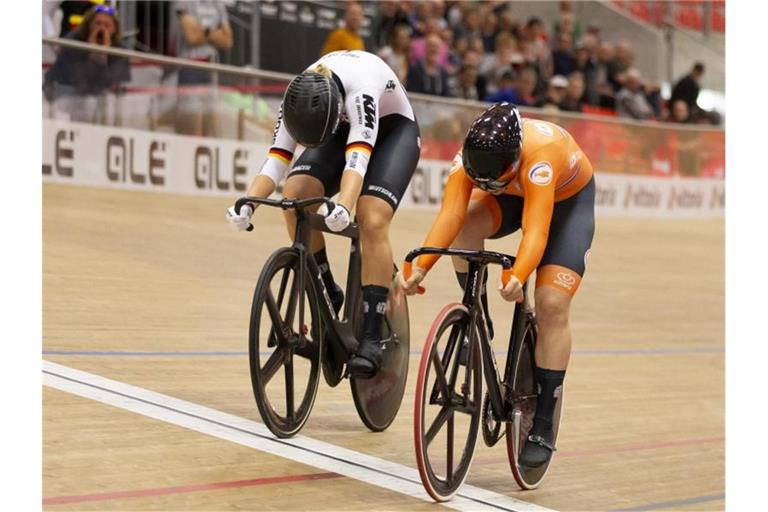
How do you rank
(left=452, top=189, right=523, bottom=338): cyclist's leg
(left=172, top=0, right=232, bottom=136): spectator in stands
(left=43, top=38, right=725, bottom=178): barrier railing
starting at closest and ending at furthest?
1. (left=452, top=189, right=523, bottom=338): cyclist's leg
2. (left=43, top=38, right=725, bottom=178): barrier railing
3. (left=172, top=0, right=232, bottom=136): spectator in stands

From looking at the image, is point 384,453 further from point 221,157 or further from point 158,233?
point 221,157

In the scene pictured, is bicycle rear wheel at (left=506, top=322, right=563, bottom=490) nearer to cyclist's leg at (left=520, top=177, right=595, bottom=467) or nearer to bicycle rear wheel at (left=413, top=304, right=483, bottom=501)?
cyclist's leg at (left=520, top=177, right=595, bottom=467)

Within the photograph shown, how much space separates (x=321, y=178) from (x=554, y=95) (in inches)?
385

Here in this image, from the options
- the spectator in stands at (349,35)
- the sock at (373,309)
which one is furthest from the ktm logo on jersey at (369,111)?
the spectator in stands at (349,35)

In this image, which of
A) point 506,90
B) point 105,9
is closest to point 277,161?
point 105,9

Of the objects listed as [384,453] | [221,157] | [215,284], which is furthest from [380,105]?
[221,157]

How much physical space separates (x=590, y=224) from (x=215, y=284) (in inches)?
137

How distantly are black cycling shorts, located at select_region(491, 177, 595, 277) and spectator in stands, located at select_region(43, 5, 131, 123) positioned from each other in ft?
17.4

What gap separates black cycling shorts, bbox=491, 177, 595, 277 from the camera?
3938 mm

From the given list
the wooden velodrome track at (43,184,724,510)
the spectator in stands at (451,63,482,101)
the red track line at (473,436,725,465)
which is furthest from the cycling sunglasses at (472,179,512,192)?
the spectator in stands at (451,63,482,101)

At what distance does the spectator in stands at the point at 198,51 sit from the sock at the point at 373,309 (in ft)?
18.3

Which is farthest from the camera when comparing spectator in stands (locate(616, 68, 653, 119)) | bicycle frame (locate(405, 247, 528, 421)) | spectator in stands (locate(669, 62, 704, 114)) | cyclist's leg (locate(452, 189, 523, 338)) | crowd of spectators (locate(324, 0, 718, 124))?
spectator in stands (locate(669, 62, 704, 114))

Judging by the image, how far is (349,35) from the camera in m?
11.0

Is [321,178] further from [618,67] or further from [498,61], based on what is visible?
[618,67]
